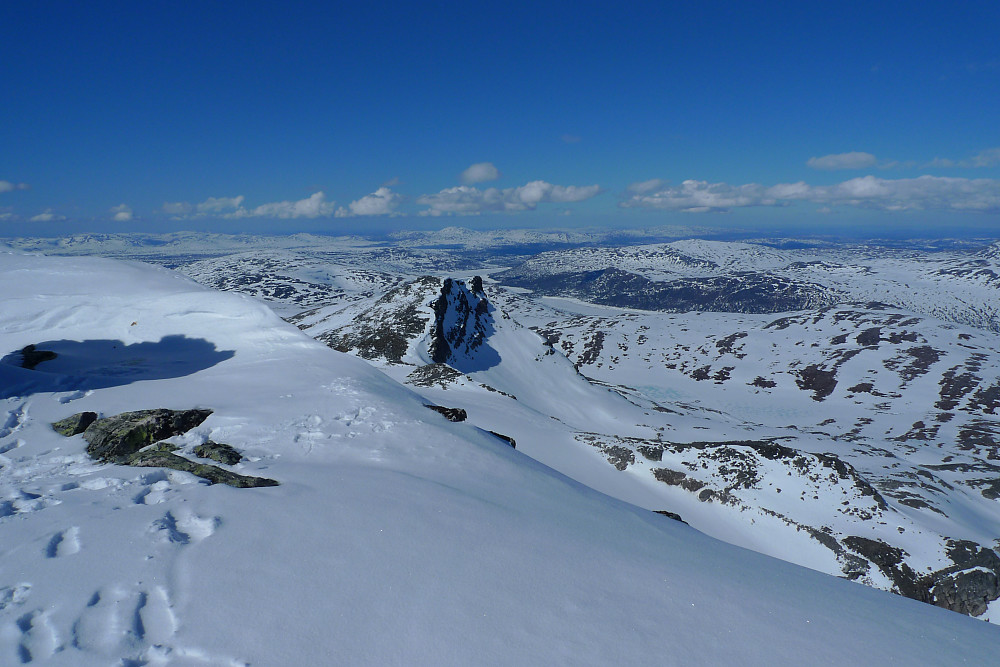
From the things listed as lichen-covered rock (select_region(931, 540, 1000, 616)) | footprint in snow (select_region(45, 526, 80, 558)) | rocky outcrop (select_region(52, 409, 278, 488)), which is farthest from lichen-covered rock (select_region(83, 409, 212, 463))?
lichen-covered rock (select_region(931, 540, 1000, 616))

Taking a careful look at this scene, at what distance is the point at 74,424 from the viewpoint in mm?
13555

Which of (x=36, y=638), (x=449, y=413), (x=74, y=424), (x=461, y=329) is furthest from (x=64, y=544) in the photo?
(x=461, y=329)

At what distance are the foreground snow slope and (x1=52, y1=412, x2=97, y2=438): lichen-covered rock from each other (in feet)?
1.56

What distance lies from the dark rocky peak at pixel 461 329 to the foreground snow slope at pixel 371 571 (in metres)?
53.2

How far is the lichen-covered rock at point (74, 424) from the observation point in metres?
13.2

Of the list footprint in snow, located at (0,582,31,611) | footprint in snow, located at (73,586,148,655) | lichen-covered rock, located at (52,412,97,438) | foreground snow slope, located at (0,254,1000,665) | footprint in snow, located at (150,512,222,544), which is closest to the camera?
footprint in snow, located at (73,586,148,655)

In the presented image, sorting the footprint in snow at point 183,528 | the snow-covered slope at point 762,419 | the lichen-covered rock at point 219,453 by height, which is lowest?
the snow-covered slope at point 762,419

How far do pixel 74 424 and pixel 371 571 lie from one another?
13.0 m

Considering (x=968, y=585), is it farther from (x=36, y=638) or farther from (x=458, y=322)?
(x=458, y=322)

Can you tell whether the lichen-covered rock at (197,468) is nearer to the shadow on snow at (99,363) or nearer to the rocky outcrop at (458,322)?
the shadow on snow at (99,363)

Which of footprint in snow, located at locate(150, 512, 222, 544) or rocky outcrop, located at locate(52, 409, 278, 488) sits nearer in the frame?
footprint in snow, located at locate(150, 512, 222, 544)

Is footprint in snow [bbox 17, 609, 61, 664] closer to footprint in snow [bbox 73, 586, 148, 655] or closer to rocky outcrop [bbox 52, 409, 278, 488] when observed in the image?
footprint in snow [bbox 73, 586, 148, 655]

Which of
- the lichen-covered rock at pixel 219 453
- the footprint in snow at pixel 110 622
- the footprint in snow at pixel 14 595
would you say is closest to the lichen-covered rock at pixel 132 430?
the lichen-covered rock at pixel 219 453

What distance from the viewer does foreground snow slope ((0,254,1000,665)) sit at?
18.6ft
